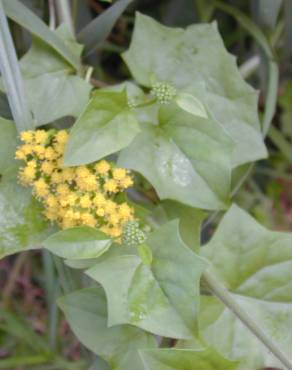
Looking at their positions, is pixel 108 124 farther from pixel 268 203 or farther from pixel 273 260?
pixel 268 203

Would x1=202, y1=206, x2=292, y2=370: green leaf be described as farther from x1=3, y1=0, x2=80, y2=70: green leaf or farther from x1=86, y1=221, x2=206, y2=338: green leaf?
x1=3, y1=0, x2=80, y2=70: green leaf

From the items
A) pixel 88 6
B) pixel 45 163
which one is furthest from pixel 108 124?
pixel 88 6

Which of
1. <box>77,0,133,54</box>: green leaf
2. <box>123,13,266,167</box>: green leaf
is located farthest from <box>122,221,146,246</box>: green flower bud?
<box>77,0,133,54</box>: green leaf

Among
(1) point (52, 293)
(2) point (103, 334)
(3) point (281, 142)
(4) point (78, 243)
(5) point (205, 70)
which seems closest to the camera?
(4) point (78, 243)

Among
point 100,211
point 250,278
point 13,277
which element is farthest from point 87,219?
point 13,277

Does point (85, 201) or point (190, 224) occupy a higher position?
point (85, 201)

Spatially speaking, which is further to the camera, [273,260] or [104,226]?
[273,260]

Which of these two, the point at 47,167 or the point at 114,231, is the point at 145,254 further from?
the point at 47,167
